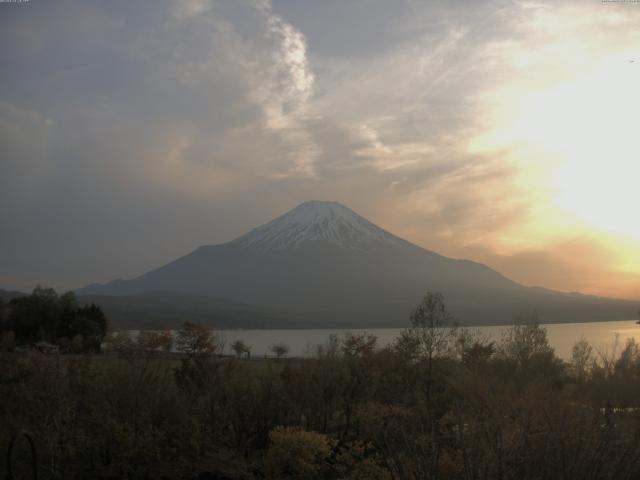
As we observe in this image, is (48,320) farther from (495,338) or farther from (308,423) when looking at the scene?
(495,338)

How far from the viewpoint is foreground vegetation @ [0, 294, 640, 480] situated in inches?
195

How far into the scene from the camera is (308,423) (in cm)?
1470

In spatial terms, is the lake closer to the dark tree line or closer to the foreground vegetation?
the dark tree line

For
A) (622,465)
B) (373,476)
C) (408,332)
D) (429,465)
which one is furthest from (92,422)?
(408,332)

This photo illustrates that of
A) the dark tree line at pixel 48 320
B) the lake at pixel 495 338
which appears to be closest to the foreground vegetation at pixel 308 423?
the lake at pixel 495 338

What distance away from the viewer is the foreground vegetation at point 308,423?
495 cm

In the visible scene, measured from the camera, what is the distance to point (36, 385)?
11.1 metres

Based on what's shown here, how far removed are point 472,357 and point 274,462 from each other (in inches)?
593

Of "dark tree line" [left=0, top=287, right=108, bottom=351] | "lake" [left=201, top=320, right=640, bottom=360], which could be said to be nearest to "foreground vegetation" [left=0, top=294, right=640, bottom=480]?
"lake" [left=201, top=320, right=640, bottom=360]

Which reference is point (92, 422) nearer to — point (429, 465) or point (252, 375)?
point (252, 375)

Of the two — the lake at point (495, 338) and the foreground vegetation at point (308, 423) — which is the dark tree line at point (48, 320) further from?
the foreground vegetation at point (308, 423)

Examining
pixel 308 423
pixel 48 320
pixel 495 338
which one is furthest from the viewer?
pixel 495 338

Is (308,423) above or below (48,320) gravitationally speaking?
below

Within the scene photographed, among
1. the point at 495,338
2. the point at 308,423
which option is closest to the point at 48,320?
the point at 308,423
